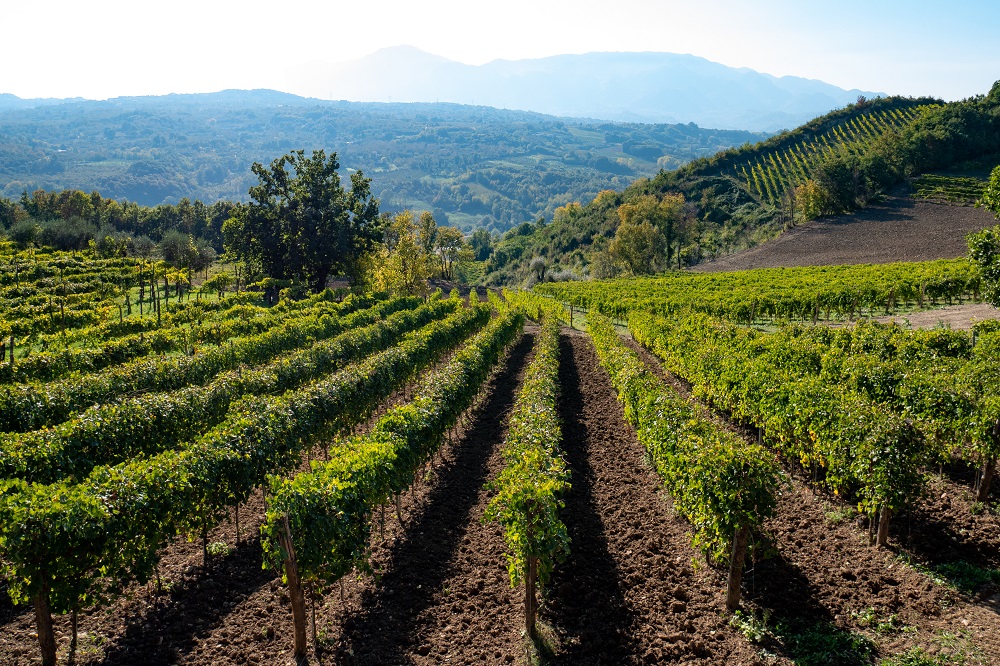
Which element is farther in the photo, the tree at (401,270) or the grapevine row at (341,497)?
the tree at (401,270)

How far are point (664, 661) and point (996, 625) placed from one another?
5484 millimetres

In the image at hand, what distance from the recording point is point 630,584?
1158 centimetres

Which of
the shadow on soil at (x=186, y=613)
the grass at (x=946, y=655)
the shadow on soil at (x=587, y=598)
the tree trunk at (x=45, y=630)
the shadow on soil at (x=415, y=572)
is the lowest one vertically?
the shadow on soil at (x=186, y=613)

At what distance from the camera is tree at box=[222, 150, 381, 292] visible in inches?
2415

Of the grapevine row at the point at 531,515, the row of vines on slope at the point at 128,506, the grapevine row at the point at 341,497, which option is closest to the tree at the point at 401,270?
the row of vines on slope at the point at 128,506

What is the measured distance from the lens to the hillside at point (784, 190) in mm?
89625

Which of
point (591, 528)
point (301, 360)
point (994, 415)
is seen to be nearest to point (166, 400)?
point (301, 360)

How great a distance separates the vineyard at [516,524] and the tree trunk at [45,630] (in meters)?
0.02

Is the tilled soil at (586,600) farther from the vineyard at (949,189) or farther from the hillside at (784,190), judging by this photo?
the vineyard at (949,189)

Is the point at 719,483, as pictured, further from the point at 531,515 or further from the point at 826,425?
the point at 826,425

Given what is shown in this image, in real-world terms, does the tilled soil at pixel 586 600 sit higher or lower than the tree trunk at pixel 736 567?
lower

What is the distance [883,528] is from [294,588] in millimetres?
11904

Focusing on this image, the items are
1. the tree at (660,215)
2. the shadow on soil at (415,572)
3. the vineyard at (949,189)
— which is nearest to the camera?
the shadow on soil at (415,572)

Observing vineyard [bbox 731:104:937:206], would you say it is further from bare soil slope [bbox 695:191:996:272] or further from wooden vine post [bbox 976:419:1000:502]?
wooden vine post [bbox 976:419:1000:502]
